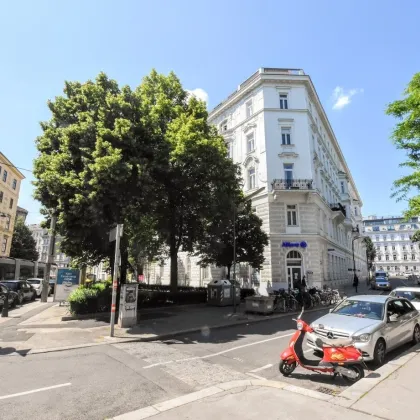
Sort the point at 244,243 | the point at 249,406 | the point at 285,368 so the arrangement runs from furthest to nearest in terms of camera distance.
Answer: the point at 244,243 → the point at 285,368 → the point at 249,406

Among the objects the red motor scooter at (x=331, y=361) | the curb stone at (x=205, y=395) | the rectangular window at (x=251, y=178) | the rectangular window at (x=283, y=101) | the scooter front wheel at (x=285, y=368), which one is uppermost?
the rectangular window at (x=283, y=101)

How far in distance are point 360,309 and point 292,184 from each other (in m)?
21.4

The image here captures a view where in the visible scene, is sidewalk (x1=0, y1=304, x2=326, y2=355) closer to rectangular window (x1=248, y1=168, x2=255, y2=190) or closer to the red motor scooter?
the red motor scooter

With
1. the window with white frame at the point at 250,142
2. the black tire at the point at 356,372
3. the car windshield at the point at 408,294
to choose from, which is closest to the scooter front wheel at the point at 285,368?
the black tire at the point at 356,372

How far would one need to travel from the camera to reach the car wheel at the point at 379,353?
272 inches

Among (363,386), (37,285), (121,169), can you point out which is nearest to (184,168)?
(121,169)

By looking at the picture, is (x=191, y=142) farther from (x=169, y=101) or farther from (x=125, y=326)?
(x=125, y=326)

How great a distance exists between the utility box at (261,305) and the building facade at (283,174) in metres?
11.3

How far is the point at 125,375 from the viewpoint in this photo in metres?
6.25

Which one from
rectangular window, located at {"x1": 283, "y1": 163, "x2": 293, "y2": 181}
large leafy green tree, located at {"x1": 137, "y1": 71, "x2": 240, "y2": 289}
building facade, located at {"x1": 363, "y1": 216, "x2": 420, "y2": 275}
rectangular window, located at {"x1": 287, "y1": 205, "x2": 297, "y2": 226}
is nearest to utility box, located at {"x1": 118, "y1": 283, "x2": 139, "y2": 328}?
large leafy green tree, located at {"x1": 137, "y1": 71, "x2": 240, "y2": 289}

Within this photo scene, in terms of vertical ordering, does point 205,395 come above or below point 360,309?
below

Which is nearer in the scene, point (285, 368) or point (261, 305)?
point (285, 368)

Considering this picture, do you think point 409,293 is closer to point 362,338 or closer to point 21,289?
point 362,338

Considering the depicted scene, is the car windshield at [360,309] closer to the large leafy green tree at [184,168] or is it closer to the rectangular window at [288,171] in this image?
the large leafy green tree at [184,168]
